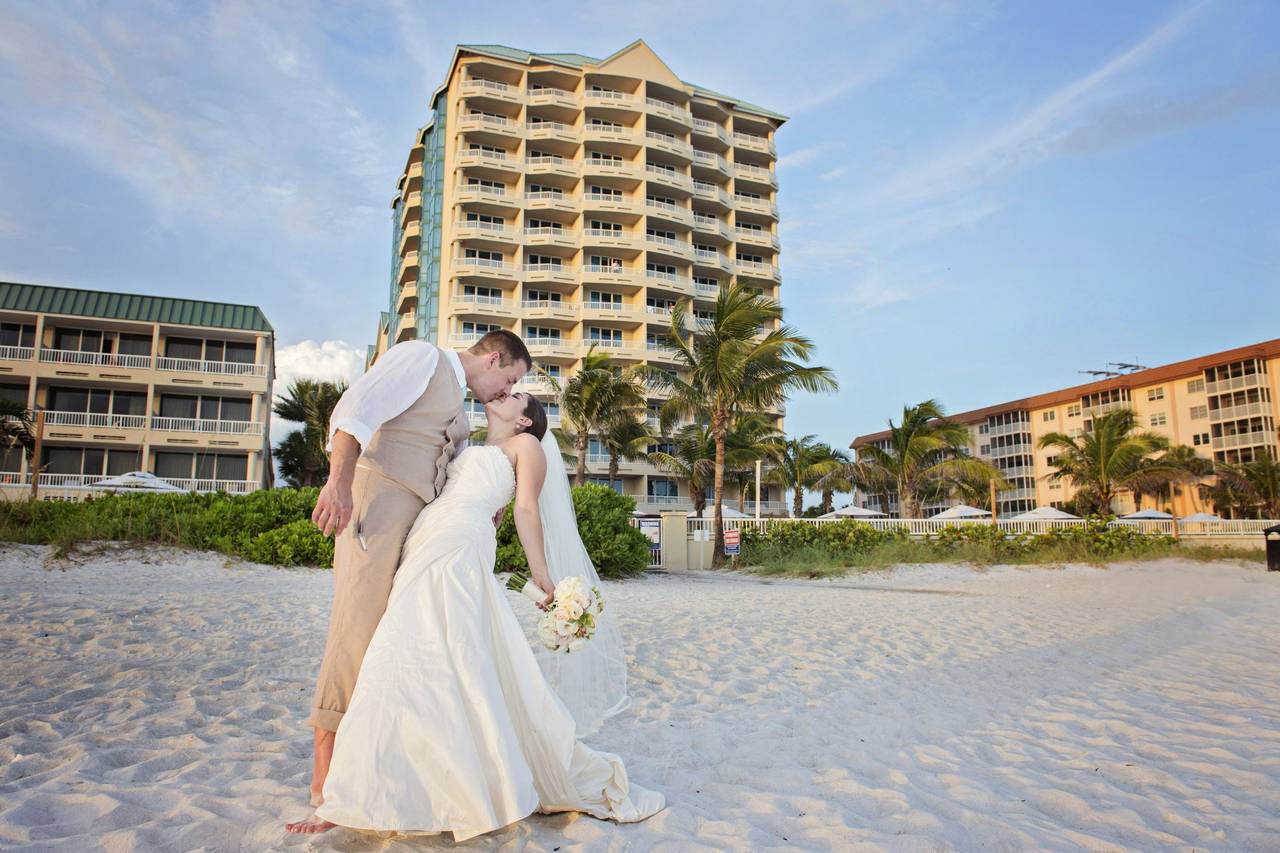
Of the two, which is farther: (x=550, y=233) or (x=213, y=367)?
(x=550, y=233)

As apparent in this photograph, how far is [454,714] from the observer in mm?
2652

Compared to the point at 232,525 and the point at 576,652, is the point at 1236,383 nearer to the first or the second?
the point at 232,525

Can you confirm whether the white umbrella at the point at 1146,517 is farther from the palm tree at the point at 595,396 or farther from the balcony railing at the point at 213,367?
the balcony railing at the point at 213,367

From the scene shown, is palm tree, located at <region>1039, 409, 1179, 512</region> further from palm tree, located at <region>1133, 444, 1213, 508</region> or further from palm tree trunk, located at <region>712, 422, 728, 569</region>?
palm tree trunk, located at <region>712, 422, 728, 569</region>

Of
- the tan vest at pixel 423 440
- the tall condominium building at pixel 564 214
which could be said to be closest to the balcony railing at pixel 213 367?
the tall condominium building at pixel 564 214

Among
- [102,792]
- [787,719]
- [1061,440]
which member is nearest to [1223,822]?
[787,719]

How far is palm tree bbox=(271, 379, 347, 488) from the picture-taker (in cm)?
4175

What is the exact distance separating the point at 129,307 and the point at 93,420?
508 cm

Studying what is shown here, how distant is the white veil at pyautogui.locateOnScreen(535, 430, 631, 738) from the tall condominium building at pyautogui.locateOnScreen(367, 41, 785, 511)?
126 feet

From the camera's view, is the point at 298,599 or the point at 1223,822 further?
the point at 298,599

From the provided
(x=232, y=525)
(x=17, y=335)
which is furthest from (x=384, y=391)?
(x=17, y=335)

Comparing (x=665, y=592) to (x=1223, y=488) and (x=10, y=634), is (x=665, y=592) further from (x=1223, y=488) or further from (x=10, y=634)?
(x=1223, y=488)

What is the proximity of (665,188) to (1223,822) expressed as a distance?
48.9 m

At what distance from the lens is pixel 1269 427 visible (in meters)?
45.7
